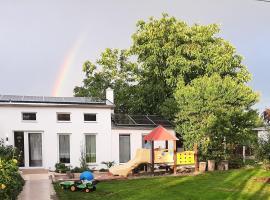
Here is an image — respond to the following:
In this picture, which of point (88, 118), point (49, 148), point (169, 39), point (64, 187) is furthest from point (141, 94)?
point (64, 187)

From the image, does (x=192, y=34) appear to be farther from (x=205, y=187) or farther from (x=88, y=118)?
(x=205, y=187)

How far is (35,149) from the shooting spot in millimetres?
25812

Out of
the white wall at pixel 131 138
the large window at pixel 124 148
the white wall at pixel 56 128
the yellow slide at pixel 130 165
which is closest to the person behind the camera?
the yellow slide at pixel 130 165

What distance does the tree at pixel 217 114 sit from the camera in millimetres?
25047

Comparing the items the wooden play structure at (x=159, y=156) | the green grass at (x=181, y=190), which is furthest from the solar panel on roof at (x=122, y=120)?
the green grass at (x=181, y=190)

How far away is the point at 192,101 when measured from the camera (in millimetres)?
25875

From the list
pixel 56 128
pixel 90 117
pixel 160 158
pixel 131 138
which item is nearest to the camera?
pixel 160 158

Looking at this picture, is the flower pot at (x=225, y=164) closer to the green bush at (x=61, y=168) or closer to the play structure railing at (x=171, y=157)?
the play structure railing at (x=171, y=157)

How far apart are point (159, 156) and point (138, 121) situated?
257 inches

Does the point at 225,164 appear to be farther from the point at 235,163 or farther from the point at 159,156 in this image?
the point at 159,156

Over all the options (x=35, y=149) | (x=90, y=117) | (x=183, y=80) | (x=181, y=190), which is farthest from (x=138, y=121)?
(x=181, y=190)

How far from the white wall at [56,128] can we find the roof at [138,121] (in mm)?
1456

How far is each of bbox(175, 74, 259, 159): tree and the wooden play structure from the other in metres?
1.87

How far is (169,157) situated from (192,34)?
1502cm
